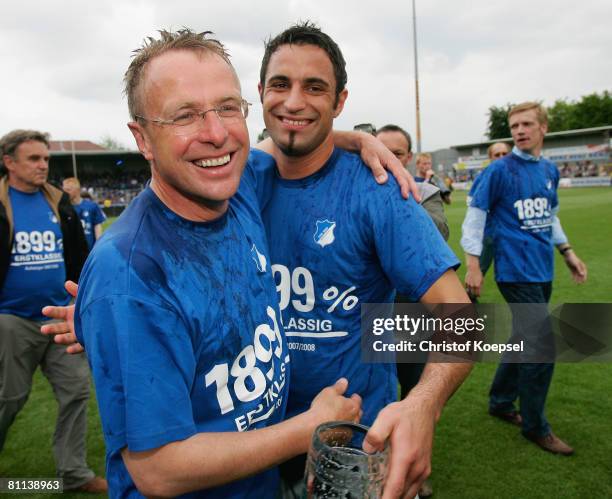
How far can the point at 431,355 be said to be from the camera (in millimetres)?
1792

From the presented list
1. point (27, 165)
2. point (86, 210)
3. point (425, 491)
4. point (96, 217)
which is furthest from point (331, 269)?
point (96, 217)

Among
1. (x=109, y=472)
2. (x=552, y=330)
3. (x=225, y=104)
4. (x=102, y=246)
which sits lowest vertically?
(x=552, y=330)

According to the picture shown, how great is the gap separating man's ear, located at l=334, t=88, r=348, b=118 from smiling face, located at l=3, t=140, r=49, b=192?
2.58 m

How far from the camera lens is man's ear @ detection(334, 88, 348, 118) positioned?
91.8 inches

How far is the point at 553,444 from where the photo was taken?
12.8 feet

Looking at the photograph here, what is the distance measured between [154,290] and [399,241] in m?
0.99

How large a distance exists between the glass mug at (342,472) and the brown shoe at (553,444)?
346cm

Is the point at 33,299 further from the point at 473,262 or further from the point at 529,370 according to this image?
the point at 529,370

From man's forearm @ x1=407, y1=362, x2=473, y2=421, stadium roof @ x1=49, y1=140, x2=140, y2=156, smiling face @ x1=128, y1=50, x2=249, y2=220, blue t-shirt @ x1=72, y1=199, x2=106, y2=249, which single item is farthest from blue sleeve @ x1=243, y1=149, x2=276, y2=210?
stadium roof @ x1=49, y1=140, x2=140, y2=156

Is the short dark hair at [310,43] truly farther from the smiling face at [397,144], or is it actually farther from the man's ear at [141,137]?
the smiling face at [397,144]

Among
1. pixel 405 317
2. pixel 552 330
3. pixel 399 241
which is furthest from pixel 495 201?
pixel 399 241

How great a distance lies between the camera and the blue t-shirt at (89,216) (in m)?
8.50

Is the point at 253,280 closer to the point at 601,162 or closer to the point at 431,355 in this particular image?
the point at 431,355

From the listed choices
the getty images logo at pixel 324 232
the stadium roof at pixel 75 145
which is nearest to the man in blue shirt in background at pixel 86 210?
the getty images logo at pixel 324 232
